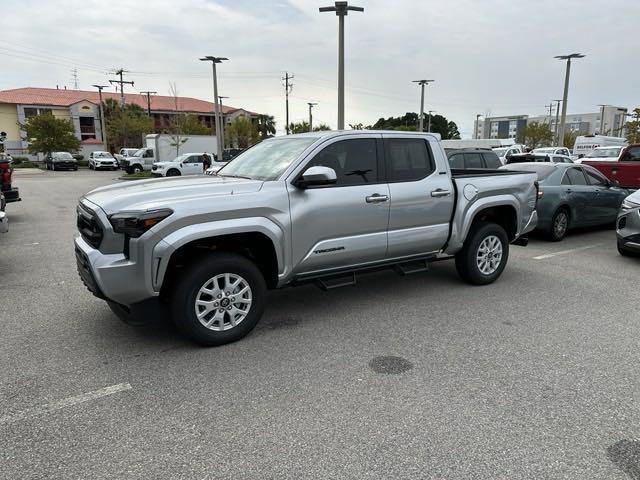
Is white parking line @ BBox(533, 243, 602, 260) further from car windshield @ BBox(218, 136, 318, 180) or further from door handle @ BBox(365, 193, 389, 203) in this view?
car windshield @ BBox(218, 136, 318, 180)

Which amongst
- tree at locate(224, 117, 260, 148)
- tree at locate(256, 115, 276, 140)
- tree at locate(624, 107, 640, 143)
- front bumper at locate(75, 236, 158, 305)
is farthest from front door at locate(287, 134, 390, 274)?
tree at locate(256, 115, 276, 140)

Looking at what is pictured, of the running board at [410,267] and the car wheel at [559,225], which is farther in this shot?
the car wheel at [559,225]

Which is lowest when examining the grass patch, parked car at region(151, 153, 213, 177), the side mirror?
the grass patch

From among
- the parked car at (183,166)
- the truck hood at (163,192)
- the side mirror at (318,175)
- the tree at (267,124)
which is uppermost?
the tree at (267,124)

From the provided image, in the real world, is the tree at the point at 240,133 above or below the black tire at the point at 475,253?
above

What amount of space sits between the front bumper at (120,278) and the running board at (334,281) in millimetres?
1615

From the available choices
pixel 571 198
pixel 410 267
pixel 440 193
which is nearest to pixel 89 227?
pixel 410 267

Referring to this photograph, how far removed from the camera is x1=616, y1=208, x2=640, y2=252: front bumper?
24.8ft

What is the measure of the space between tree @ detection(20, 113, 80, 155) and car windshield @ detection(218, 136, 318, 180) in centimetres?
4904

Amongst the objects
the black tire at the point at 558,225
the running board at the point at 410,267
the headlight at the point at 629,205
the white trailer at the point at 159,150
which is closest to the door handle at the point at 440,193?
the running board at the point at 410,267

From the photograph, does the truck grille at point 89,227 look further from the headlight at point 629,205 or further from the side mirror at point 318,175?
the headlight at point 629,205

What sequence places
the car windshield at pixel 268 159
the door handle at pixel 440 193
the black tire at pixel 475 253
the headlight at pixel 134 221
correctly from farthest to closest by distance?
the black tire at pixel 475 253 → the door handle at pixel 440 193 → the car windshield at pixel 268 159 → the headlight at pixel 134 221

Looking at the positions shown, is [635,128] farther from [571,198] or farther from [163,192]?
[163,192]

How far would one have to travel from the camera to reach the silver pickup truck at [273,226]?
154 inches
